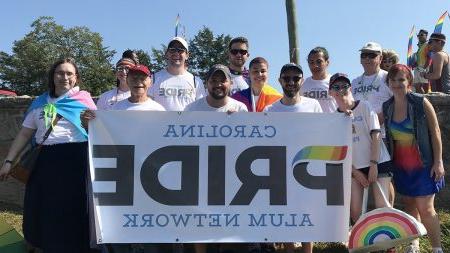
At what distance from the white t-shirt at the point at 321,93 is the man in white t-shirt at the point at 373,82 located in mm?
279

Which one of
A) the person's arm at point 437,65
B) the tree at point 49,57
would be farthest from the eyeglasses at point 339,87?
the tree at point 49,57

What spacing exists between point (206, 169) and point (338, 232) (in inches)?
49.3

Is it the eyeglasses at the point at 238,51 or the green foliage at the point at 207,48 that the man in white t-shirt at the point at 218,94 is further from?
the green foliage at the point at 207,48

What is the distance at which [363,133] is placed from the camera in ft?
13.9

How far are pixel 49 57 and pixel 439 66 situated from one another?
51307mm

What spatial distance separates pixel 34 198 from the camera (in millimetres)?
4328

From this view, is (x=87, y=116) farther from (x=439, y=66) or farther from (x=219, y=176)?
(x=439, y=66)

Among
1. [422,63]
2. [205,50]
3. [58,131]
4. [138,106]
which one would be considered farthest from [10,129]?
[205,50]

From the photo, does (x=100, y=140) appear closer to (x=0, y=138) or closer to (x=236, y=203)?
(x=236, y=203)

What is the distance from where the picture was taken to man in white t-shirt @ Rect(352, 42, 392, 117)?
4945mm

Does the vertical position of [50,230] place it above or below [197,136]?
below

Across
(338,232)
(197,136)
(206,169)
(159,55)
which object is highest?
(159,55)

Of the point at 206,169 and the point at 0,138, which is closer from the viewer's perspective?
the point at 206,169

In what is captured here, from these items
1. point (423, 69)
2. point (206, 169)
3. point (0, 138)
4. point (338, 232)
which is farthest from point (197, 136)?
point (423, 69)
